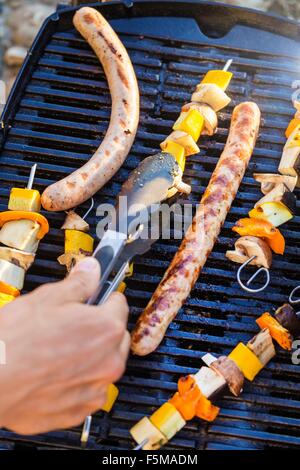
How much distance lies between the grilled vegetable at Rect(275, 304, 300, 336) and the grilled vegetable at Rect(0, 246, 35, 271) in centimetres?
128

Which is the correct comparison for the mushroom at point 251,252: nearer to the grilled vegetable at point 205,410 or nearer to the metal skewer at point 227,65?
the grilled vegetable at point 205,410

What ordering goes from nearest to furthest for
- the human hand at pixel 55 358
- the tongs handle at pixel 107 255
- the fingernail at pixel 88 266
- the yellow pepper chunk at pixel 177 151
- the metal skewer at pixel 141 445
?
the human hand at pixel 55 358
the fingernail at pixel 88 266
the tongs handle at pixel 107 255
the metal skewer at pixel 141 445
the yellow pepper chunk at pixel 177 151

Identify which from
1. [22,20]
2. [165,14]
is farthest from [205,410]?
[22,20]

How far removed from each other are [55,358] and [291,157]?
189cm

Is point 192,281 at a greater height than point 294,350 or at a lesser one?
greater

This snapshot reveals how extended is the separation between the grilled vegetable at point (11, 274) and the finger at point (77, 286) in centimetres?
67

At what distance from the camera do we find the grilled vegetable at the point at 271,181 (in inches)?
142

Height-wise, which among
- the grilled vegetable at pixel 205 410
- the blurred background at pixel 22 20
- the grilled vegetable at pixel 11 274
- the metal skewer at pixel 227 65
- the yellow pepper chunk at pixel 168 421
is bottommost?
the yellow pepper chunk at pixel 168 421

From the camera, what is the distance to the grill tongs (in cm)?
290

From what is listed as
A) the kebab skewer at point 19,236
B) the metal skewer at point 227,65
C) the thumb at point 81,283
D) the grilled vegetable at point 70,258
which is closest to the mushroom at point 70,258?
the grilled vegetable at point 70,258

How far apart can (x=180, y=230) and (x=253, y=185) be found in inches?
20.9
